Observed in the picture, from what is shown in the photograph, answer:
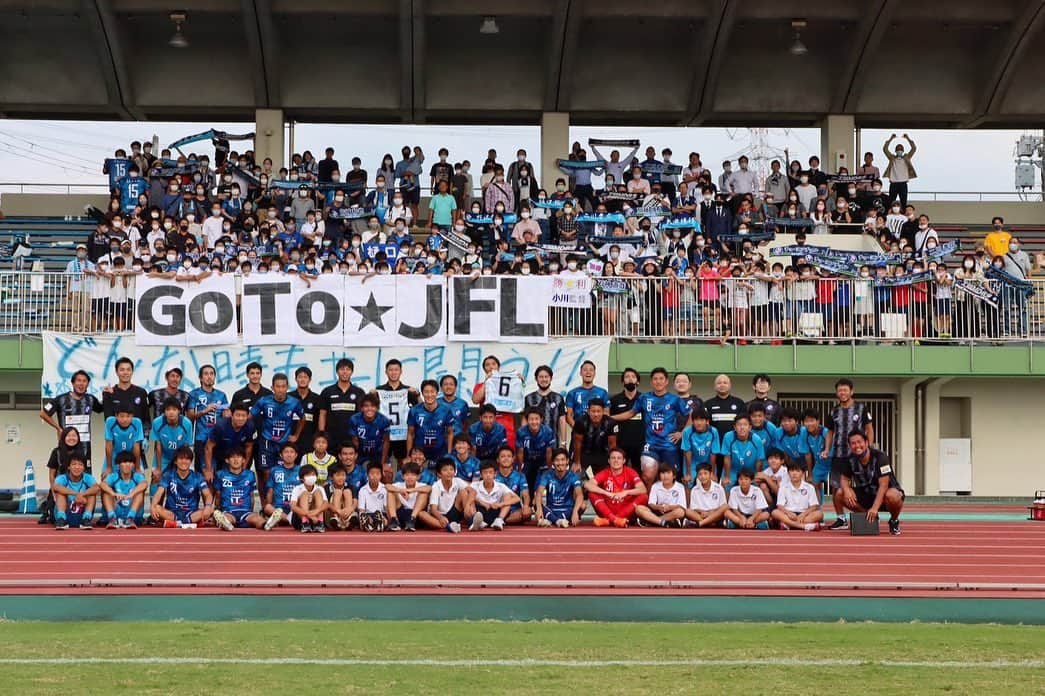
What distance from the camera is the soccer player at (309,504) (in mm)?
15859

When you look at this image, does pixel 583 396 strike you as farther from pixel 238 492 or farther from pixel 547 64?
pixel 547 64

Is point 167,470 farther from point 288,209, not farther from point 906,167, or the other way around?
point 906,167

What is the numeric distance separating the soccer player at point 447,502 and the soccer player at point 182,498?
2524mm

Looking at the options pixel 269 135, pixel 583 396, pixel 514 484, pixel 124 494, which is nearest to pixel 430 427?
pixel 514 484

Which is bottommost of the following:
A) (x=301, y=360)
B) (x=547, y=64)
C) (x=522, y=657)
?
(x=522, y=657)

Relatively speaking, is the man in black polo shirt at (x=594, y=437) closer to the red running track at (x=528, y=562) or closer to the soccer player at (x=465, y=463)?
the red running track at (x=528, y=562)

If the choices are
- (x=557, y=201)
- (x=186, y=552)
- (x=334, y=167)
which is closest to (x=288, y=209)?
(x=334, y=167)

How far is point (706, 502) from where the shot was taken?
16.4 m

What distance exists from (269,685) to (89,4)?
815 inches

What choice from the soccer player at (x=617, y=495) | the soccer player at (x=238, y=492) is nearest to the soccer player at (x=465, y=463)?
the soccer player at (x=617, y=495)

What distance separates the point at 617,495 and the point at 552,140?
43.9 ft

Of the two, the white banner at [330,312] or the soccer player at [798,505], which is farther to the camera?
the white banner at [330,312]

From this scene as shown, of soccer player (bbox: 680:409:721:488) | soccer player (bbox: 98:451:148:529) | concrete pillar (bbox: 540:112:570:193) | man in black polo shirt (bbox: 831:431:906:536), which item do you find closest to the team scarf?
concrete pillar (bbox: 540:112:570:193)

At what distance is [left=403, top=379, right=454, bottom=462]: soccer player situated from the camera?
16891 mm
